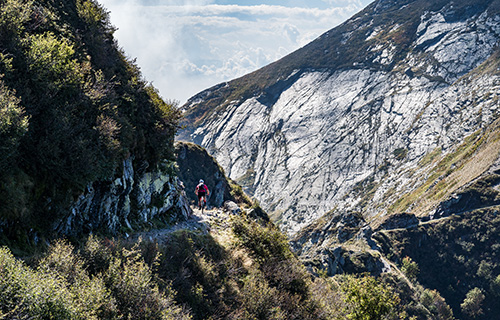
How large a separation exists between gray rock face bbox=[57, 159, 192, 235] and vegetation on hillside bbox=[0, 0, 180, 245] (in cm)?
75

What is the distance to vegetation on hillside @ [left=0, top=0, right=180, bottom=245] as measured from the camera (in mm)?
9289

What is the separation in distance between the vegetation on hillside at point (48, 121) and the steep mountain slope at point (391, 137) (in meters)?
114

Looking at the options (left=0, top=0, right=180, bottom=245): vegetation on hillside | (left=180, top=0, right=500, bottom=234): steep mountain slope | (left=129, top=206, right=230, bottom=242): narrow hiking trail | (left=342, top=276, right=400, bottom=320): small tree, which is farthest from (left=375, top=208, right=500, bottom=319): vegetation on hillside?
(left=0, top=0, right=180, bottom=245): vegetation on hillside

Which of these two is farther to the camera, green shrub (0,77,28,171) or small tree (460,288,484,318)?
small tree (460,288,484,318)

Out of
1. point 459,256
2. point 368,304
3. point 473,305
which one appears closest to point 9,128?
point 368,304


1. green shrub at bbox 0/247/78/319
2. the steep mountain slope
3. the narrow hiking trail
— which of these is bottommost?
the steep mountain slope

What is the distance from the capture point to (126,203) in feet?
49.6

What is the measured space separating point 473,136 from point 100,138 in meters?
161

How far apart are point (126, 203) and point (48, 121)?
582 cm

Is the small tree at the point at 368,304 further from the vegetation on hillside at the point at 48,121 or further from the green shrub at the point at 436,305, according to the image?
the green shrub at the point at 436,305

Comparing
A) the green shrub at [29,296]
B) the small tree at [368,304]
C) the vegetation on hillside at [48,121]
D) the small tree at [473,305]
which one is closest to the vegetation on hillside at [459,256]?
the small tree at [473,305]

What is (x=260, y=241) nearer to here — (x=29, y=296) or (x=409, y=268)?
(x=29, y=296)

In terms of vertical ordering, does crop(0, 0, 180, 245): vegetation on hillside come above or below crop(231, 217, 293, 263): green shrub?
above

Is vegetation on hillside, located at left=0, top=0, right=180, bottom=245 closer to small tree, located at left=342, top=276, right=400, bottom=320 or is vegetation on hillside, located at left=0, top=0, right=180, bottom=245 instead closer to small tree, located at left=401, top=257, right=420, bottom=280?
small tree, located at left=342, top=276, right=400, bottom=320
